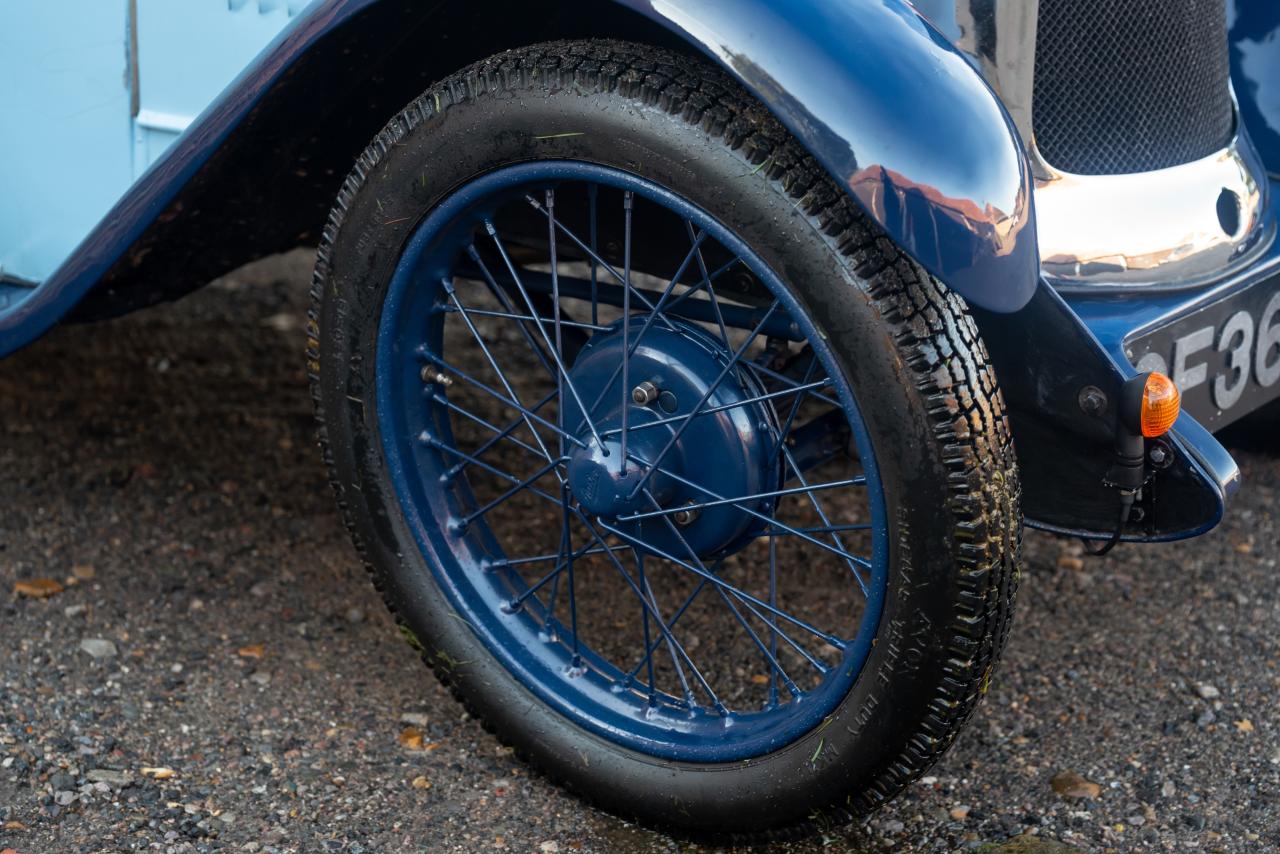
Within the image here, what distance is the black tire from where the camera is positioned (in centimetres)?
156

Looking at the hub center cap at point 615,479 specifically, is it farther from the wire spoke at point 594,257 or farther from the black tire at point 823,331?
the black tire at point 823,331

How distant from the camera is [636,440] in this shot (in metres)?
1.88

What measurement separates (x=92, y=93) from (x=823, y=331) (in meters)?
1.37

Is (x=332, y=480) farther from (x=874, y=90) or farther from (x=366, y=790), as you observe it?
(x=874, y=90)

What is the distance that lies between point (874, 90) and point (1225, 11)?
1.13 metres

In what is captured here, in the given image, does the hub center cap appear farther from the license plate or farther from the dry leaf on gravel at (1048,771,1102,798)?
the dry leaf on gravel at (1048,771,1102,798)

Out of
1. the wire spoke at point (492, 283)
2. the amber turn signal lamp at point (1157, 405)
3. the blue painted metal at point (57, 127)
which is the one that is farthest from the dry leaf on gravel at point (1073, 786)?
the blue painted metal at point (57, 127)

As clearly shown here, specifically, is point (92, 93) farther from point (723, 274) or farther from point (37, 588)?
point (723, 274)

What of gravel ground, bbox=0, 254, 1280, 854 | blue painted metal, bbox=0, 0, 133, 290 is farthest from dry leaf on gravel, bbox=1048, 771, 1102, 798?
blue painted metal, bbox=0, 0, 133, 290

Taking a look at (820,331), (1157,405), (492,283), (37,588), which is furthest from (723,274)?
(37,588)

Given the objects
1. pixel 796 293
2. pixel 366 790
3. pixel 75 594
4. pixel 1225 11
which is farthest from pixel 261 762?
pixel 1225 11

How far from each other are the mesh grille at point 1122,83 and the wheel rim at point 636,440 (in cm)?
50

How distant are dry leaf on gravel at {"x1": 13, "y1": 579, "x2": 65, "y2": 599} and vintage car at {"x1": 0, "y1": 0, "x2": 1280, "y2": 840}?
20.1 inches

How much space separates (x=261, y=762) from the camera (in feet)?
6.95
